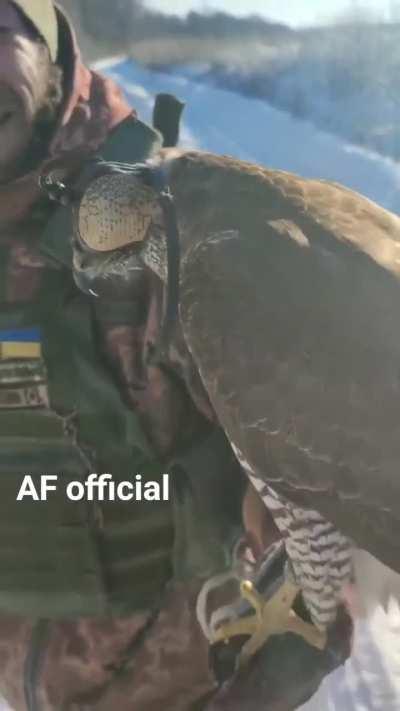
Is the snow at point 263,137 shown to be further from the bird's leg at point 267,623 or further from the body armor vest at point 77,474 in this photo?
the bird's leg at point 267,623

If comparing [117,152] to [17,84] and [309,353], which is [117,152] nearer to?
[17,84]

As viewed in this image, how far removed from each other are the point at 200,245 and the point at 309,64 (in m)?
0.15

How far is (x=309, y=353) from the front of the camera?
23.2 inches

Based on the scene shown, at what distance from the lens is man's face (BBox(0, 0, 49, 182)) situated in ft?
1.98

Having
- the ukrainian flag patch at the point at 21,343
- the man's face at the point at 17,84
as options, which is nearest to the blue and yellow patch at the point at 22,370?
the ukrainian flag patch at the point at 21,343

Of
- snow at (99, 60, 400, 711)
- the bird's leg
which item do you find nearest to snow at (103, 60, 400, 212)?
snow at (99, 60, 400, 711)

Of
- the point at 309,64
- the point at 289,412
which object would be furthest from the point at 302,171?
the point at 289,412

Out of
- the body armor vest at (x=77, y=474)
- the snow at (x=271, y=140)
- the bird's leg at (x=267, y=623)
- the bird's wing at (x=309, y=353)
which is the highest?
the snow at (x=271, y=140)

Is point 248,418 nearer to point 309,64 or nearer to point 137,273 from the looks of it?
point 137,273

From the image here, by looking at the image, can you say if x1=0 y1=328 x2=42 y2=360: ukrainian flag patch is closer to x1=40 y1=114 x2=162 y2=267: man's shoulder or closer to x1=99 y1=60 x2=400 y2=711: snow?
x1=40 y1=114 x2=162 y2=267: man's shoulder

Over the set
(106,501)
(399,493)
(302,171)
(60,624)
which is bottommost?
(60,624)

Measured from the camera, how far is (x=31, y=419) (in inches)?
27.1

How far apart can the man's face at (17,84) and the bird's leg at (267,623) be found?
1.10 feet

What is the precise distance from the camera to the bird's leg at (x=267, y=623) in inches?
27.3
